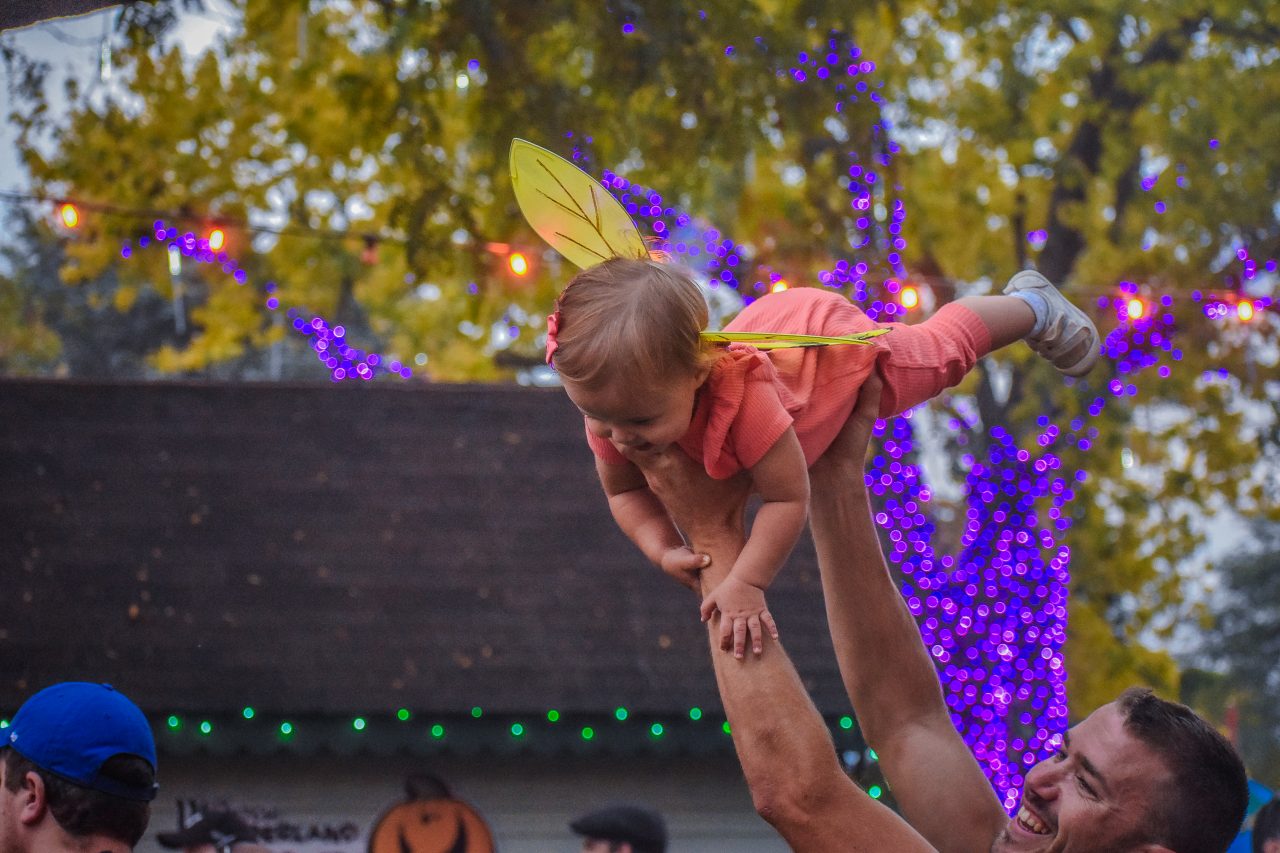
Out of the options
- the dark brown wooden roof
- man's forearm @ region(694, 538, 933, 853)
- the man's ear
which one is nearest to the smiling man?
man's forearm @ region(694, 538, 933, 853)

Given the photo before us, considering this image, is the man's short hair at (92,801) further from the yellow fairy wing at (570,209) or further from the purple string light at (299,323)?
the purple string light at (299,323)

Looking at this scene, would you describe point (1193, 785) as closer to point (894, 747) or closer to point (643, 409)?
point (894, 747)

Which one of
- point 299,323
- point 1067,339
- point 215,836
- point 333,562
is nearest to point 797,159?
point 299,323

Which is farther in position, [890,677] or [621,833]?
[621,833]

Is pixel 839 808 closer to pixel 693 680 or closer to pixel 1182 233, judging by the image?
pixel 693 680

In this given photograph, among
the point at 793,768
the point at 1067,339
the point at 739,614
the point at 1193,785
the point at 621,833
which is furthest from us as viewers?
the point at 621,833

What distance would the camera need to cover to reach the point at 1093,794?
243 centimetres

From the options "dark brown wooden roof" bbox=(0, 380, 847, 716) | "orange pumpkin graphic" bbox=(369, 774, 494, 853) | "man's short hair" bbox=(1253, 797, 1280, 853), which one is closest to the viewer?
"man's short hair" bbox=(1253, 797, 1280, 853)

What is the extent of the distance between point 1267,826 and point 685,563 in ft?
14.1

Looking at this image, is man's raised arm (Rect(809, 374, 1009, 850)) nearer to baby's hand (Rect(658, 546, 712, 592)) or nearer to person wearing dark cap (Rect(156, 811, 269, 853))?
baby's hand (Rect(658, 546, 712, 592))

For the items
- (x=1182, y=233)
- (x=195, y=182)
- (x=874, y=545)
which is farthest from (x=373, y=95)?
(x=874, y=545)

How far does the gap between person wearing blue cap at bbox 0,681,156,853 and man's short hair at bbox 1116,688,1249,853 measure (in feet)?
6.14

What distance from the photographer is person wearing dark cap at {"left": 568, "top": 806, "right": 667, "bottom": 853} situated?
6.35m

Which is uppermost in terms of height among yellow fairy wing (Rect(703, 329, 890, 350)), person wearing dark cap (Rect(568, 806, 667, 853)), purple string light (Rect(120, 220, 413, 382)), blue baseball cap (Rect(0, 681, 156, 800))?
purple string light (Rect(120, 220, 413, 382))
